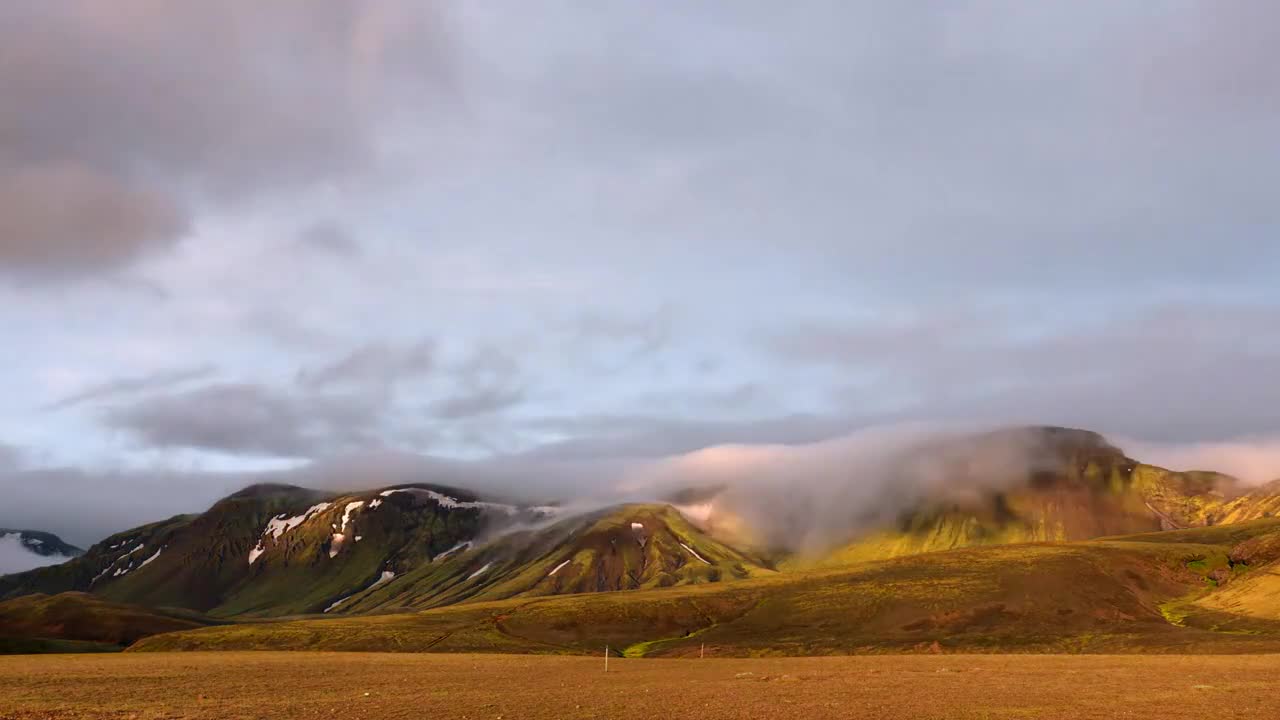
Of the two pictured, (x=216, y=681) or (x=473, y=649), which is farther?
(x=473, y=649)

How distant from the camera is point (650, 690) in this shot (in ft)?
245

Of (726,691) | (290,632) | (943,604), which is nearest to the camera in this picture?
(726,691)

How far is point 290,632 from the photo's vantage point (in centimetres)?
18312

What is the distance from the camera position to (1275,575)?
191000 millimetres

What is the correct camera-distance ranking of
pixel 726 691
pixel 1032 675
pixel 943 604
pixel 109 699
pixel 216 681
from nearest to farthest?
pixel 109 699
pixel 726 691
pixel 216 681
pixel 1032 675
pixel 943 604

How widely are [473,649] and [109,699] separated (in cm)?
10357

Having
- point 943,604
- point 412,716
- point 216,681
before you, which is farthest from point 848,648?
point 412,716

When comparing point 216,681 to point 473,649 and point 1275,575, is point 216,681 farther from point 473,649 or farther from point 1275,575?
point 1275,575

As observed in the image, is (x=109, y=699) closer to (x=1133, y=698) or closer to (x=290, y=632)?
(x=1133, y=698)

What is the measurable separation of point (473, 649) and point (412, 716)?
115031mm

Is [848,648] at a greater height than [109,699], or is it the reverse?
[109,699]

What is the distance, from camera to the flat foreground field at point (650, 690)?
57031 millimetres

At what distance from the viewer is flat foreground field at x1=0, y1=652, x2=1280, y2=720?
187ft

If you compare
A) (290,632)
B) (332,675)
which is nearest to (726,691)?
(332,675)
